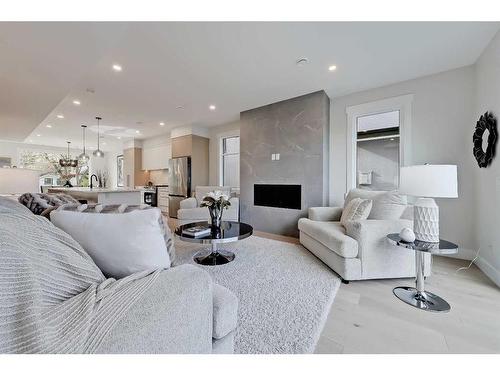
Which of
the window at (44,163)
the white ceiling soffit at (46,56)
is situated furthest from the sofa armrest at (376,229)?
the window at (44,163)

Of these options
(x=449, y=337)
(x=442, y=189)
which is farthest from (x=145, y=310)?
(x=442, y=189)

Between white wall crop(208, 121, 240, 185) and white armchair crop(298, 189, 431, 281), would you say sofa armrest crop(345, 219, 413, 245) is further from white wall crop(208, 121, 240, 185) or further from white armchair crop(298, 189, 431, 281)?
white wall crop(208, 121, 240, 185)

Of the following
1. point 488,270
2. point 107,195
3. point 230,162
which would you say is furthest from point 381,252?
point 107,195

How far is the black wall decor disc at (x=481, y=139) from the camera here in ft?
7.27

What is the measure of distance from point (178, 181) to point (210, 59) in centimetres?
389

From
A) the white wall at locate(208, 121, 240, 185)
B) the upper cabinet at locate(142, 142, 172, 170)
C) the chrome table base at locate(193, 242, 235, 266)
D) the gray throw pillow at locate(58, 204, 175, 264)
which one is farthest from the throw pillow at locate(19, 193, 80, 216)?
the upper cabinet at locate(142, 142, 172, 170)

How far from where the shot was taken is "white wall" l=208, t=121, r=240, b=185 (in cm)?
561

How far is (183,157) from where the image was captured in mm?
5812

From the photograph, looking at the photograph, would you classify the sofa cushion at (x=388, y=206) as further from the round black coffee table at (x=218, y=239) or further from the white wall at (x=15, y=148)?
the white wall at (x=15, y=148)

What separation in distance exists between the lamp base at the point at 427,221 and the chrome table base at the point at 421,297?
0.52 feet

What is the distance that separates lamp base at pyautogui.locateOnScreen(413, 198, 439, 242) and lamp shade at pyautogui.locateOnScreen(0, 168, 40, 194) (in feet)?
11.6

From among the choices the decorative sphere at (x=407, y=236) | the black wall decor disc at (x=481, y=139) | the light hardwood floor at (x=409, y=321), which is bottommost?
the light hardwood floor at (x=409, y=321)

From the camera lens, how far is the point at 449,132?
2.91 m

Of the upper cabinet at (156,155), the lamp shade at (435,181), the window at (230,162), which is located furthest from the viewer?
the upper cabinet at (156,155)
